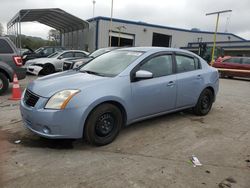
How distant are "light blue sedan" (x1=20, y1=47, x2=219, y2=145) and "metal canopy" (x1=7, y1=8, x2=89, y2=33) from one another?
1612 centimetres

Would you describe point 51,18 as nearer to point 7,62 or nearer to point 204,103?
point 7,62

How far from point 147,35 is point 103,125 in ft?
96.2

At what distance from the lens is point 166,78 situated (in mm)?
4582

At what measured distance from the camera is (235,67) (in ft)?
50.4

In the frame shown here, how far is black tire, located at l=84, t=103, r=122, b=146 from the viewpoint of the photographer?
3.59m

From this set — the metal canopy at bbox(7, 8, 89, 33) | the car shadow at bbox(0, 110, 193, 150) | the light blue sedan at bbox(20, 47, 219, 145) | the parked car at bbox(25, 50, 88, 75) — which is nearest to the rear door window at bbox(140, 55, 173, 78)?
the light blue sedan at bbox(20, 47, 219, 145)

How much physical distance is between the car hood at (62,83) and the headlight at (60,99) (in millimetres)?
86

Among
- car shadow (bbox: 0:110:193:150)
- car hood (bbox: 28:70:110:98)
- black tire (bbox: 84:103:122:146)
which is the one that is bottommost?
car shadow (bbox: 0:110:193:150)

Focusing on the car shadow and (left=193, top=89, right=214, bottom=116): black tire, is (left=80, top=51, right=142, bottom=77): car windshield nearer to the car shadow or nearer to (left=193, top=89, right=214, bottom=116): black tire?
the car shadow

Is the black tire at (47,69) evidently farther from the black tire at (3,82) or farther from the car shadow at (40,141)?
the car shadow at (40,141)

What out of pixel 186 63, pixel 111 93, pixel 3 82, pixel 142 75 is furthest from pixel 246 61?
pixel 111 93

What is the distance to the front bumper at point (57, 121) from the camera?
3357 millimetres

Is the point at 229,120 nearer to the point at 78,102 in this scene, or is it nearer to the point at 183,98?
the point at 183,98

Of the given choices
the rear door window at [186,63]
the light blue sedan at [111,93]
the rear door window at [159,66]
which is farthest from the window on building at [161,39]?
the rear door window at [159,66]
